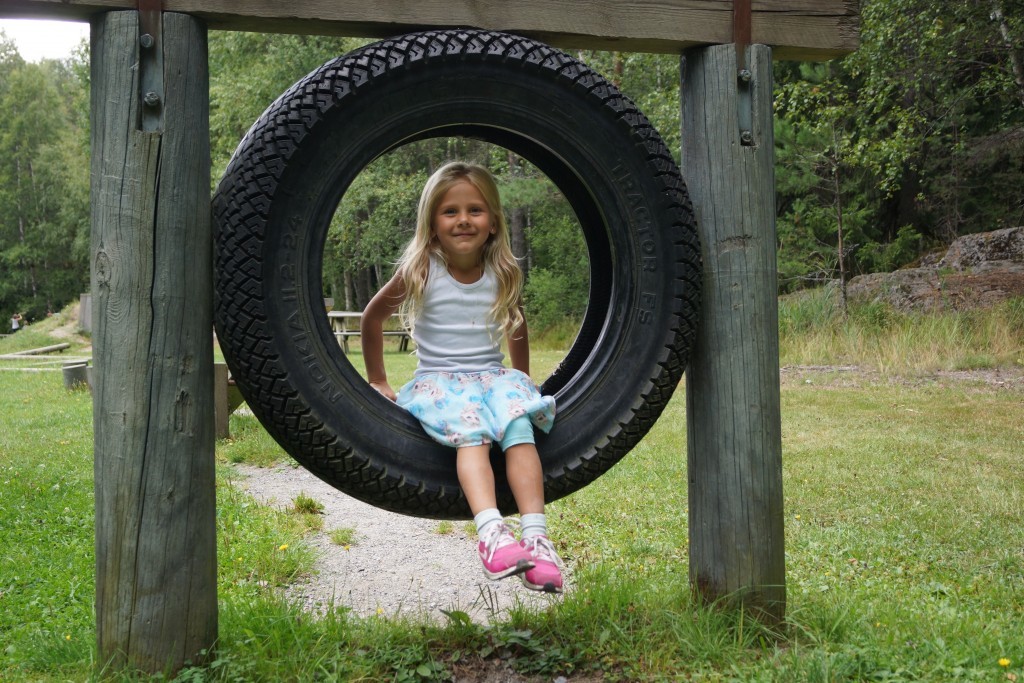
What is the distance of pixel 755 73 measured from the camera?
2.80m

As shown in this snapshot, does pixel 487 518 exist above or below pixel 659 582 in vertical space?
above

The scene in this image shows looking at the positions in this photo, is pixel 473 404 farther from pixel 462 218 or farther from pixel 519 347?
pixel 462 218

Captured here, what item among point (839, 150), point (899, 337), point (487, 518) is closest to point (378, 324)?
point (487, 518)

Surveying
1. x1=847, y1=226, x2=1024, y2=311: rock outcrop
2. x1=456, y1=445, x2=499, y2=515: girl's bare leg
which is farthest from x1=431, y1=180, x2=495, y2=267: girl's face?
x1=847, y1=226, x2=1024, y2=311: rock outcrop

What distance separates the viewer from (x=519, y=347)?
296 cm

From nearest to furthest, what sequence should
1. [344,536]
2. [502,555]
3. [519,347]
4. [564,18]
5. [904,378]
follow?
1. [502,555]
2. [564,18]
3. [519,347]
4. [344,536]
5. [904,378]

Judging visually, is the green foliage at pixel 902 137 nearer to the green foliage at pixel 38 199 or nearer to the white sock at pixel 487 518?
the white sock at pixel 487 518

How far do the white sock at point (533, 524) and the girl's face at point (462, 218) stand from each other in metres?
0.84

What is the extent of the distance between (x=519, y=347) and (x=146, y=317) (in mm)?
1175

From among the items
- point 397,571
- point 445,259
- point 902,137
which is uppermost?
point 902,137

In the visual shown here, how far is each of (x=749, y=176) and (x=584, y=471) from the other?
110cm

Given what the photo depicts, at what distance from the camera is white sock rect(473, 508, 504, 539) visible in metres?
2.32

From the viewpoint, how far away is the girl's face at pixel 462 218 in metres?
2.70

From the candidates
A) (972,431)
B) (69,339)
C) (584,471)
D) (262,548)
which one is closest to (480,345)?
(584,471)
